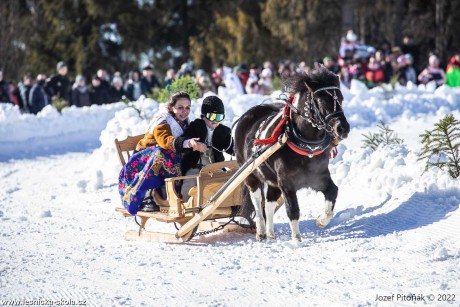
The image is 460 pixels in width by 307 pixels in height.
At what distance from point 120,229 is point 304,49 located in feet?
83.2

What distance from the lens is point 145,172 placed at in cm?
971

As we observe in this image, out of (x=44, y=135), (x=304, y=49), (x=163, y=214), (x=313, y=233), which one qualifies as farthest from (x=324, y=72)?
(x=304, y=49)

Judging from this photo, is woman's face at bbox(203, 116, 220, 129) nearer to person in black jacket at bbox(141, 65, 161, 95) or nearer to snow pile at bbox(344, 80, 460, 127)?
snow pile at bbox(344, 80, 460, 127)

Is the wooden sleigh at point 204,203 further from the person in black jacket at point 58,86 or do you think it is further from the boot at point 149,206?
the person in black jacket at point 58,86

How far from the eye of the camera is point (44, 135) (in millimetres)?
22938

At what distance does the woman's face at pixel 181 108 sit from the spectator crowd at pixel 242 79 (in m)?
12.2

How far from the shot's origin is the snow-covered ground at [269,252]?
22.8ft

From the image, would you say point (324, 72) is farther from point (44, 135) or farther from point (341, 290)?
point (44, 135)

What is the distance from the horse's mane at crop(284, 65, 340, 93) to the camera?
8.57 m

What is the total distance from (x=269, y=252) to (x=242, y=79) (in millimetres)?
16571

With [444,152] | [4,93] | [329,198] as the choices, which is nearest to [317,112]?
[329,198]

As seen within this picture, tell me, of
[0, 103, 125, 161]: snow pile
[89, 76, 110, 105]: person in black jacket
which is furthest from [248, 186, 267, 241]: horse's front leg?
[89, 76, 110, 105]: person in black jacket

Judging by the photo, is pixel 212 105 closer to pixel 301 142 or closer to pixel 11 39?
pixel 301 142

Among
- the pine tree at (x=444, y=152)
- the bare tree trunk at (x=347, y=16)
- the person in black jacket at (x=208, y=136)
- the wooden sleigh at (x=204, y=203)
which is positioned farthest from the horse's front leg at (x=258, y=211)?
the bare tree trunk at (x=347, y=16)
